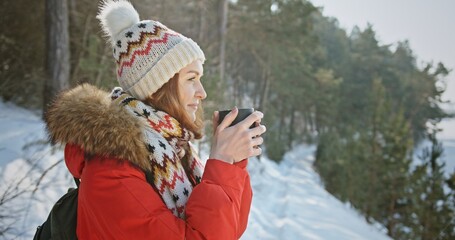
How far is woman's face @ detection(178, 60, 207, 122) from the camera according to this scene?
1.55 m

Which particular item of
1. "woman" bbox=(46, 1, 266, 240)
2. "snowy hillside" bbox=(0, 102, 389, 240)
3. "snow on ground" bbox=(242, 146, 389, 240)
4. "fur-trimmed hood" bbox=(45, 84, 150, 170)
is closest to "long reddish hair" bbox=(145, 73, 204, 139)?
"woman" bbox=(46, 1, 266, 240)

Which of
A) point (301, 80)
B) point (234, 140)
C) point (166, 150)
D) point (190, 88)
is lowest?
point (166, 150)

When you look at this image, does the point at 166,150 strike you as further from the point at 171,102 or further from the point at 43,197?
the point at 43,197

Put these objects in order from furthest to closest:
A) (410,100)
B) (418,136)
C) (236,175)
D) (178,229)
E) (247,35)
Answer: (418,136), (410,100), (247,35), (236,175), (178,229)

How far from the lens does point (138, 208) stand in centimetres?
112

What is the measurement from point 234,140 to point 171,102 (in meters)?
0.39

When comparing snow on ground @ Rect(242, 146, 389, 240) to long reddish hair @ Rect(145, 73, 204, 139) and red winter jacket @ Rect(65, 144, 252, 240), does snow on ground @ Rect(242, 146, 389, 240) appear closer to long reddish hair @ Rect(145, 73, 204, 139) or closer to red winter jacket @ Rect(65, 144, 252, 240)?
long reddish hair @ Rect(145, 73, 204, 139)

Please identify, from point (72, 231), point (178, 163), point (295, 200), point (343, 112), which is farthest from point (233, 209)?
point (343, 112)

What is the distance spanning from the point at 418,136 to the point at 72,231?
139 ft

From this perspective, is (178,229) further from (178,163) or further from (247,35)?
(247,35)

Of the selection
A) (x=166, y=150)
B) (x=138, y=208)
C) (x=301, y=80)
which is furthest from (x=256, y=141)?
(x=301, y=80)

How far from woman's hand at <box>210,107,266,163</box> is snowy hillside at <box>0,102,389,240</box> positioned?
2062 mm

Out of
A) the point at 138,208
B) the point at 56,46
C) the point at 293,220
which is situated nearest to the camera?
the point at 138,208

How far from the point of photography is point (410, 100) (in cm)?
3469
